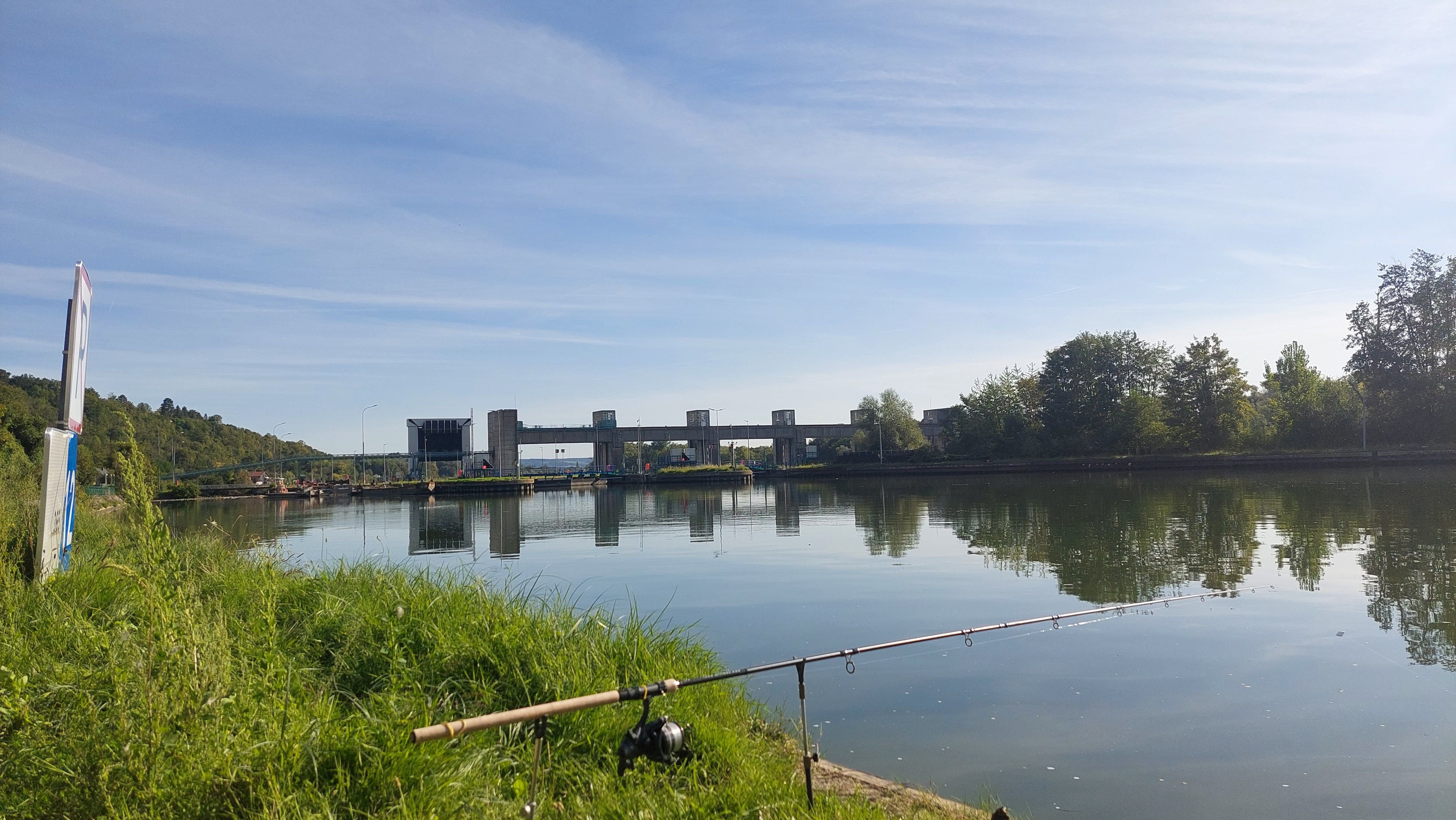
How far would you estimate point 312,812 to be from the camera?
11.6 feet

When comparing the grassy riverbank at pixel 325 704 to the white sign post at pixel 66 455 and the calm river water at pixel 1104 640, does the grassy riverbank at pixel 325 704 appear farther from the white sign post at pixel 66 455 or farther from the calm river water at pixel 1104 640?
the calm river water at pixel 1104 640

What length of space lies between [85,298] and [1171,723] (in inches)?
407

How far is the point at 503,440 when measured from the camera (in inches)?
3905

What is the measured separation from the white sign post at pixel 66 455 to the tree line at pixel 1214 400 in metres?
70.1

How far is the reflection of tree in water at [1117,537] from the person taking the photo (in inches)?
560

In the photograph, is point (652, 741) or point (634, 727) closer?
point (652, 741)

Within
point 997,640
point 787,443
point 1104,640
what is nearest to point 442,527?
point 997,640

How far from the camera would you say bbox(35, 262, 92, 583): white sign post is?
7.31 meters

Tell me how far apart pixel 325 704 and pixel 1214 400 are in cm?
7689

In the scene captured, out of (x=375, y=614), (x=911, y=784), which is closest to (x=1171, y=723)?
(x=911, y=784)

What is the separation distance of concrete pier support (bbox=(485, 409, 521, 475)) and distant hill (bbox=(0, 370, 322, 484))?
30.5 meters

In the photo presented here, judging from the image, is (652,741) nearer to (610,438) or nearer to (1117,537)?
(1117,537)

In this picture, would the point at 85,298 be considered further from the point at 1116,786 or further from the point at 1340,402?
the point at 1340,402

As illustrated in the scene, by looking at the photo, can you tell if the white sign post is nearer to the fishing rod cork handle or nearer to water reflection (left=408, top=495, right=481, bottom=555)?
the fishing rod cork handle
